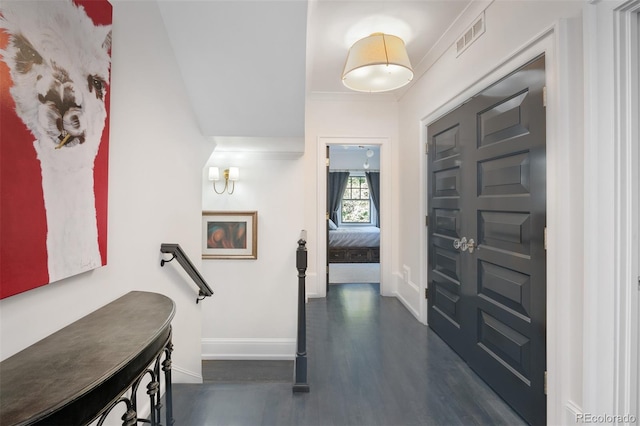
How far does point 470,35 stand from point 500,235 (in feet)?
5.03

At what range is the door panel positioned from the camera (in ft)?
5.34

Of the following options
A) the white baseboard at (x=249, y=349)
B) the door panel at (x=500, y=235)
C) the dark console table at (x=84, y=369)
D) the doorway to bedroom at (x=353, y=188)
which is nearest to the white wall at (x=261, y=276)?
the white baseboard at (x=249, y=349)

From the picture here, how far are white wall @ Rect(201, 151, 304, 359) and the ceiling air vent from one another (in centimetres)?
182

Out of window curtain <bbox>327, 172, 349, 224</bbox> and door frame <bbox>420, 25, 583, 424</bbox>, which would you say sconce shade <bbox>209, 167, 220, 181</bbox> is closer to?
door frame <bbox>420, 25, 583, 424</bbox>

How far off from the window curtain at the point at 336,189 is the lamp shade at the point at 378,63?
6.38m

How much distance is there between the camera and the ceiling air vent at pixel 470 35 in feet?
7.04

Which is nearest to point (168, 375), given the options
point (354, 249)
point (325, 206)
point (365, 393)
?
point (365, 393)

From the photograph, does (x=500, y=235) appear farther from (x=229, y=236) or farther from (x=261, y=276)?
(x=229, y=236)

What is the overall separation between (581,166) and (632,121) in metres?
0.23

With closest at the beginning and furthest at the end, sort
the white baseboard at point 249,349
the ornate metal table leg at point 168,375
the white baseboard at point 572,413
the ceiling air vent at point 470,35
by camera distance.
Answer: the ornate metal table leg at point 168,375
the white baseboard at point 572,413
the ceiling air vent at point 470,35
the white baseboard at point 249,349

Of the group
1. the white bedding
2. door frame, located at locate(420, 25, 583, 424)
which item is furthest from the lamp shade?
the white bedding

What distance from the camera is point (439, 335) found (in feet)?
9.27

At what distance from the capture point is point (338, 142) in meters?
4.16

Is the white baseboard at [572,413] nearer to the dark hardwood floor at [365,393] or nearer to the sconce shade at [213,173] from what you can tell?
the dark hardwood floor at [365,393]
